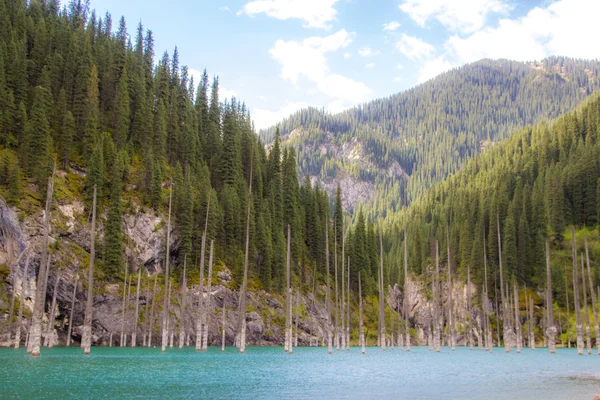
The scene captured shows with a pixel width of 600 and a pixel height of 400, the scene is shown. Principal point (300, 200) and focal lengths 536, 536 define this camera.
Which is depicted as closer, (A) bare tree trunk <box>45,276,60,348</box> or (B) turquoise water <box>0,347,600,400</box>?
(B) turquoise water <box>0,347,600,400</box>

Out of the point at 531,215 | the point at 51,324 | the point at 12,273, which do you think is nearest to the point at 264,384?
the point at 51,324

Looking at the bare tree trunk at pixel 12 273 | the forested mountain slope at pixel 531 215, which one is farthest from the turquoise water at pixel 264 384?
the forested mountain slope at pixel 531 215

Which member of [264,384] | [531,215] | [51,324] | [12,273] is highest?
[531,215]

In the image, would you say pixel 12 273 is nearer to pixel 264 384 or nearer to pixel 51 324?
pixel 51 324

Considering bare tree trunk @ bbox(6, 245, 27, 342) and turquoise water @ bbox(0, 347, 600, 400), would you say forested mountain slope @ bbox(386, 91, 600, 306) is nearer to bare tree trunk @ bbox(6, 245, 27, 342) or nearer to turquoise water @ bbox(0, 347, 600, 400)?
turquoise water @ bbox(0, 347, 600, 400)

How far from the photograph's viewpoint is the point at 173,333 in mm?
90812

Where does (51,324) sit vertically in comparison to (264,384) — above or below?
above

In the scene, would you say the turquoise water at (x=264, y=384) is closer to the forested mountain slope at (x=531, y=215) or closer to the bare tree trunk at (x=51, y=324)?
the bare tree trunk at (x=51, y=324)

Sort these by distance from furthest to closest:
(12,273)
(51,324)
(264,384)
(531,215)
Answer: (531,215) < (51,324) < (12,273) < (264,384)

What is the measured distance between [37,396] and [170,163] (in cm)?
10077

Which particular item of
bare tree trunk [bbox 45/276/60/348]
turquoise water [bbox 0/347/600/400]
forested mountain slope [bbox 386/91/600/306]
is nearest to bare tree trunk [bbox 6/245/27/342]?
bare tree trunk [bbox 45/276/60/348]

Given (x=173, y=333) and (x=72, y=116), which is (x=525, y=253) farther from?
(x=72, y=116)

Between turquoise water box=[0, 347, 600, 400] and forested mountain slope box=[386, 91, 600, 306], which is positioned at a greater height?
forested mountain slope box=[386, 91, 600, 306]

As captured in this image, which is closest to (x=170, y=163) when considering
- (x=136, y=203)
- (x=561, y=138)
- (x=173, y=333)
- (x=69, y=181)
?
(x=136, y=203)
